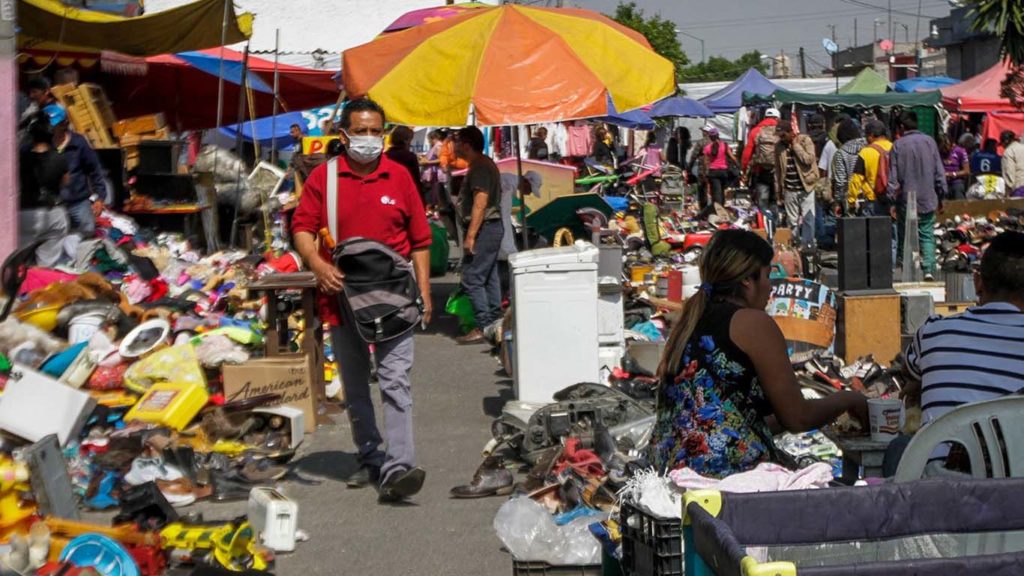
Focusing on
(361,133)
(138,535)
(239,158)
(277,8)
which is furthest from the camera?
(277,8)

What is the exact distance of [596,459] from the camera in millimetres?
6836

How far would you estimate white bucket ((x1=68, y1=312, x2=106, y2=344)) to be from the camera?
9.49 metres

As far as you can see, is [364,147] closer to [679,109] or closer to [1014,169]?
[1014,169]

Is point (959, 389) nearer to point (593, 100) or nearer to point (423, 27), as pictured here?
point (593, 100)

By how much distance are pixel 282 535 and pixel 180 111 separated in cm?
1507

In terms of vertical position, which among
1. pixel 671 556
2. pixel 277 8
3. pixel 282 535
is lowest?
pixel 282 535

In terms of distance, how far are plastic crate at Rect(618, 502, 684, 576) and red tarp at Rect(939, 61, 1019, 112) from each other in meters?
28.4

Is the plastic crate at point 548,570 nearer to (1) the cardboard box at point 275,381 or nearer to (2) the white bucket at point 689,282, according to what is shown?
(1) the cardboard box at point 275,381

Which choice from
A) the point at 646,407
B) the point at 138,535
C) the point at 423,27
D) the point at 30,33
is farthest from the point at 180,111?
the point at 138,535

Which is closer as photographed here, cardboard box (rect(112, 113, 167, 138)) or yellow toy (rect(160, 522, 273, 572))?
yellow toy (rect(160, 522, 273, 572))

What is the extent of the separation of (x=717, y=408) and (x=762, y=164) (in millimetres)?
16385

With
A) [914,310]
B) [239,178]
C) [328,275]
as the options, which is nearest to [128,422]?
[328,275]

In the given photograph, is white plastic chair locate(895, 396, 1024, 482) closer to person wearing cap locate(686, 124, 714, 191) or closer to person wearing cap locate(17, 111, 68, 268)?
person wearing cap locate(17, 111, 68, 268)

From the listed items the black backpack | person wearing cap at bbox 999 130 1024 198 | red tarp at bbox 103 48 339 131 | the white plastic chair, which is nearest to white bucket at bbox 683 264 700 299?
the black backpack
